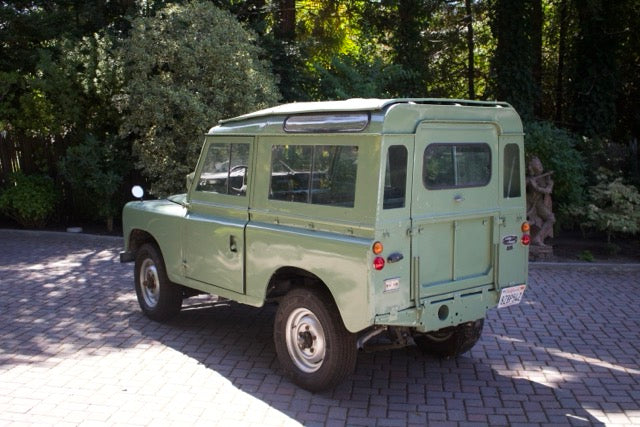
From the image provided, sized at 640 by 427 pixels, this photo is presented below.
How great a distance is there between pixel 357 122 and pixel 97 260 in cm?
696

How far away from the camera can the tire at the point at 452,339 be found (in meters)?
5.73

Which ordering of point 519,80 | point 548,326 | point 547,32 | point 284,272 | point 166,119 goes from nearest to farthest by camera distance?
point 284,272 → point 548,326 → point 166,119 → point 519,80 → point 547,32

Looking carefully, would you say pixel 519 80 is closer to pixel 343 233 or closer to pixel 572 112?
pixel 572 112

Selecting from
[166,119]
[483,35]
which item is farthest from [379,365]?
[483,35]

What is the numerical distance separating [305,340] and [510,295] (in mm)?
1701

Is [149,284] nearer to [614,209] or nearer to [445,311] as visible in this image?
[445,311]

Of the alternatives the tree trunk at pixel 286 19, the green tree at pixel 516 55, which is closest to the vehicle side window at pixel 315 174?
the tree trunk at pixel 286 19

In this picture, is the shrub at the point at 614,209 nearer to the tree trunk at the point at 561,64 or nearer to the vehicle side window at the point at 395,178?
the vehicle side window at the point at 395,178

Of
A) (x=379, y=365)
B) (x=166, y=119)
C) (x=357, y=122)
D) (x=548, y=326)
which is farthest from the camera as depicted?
(x=166, y=119)

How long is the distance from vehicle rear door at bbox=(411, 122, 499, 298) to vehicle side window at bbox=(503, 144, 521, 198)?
0.14 meters

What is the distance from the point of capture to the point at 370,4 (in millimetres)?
17188

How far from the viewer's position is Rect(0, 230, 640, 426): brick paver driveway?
15.8 ft

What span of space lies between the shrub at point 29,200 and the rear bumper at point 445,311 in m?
9.96

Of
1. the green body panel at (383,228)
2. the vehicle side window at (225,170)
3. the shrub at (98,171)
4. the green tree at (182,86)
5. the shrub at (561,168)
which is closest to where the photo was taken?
the green body panel at (383,228)
